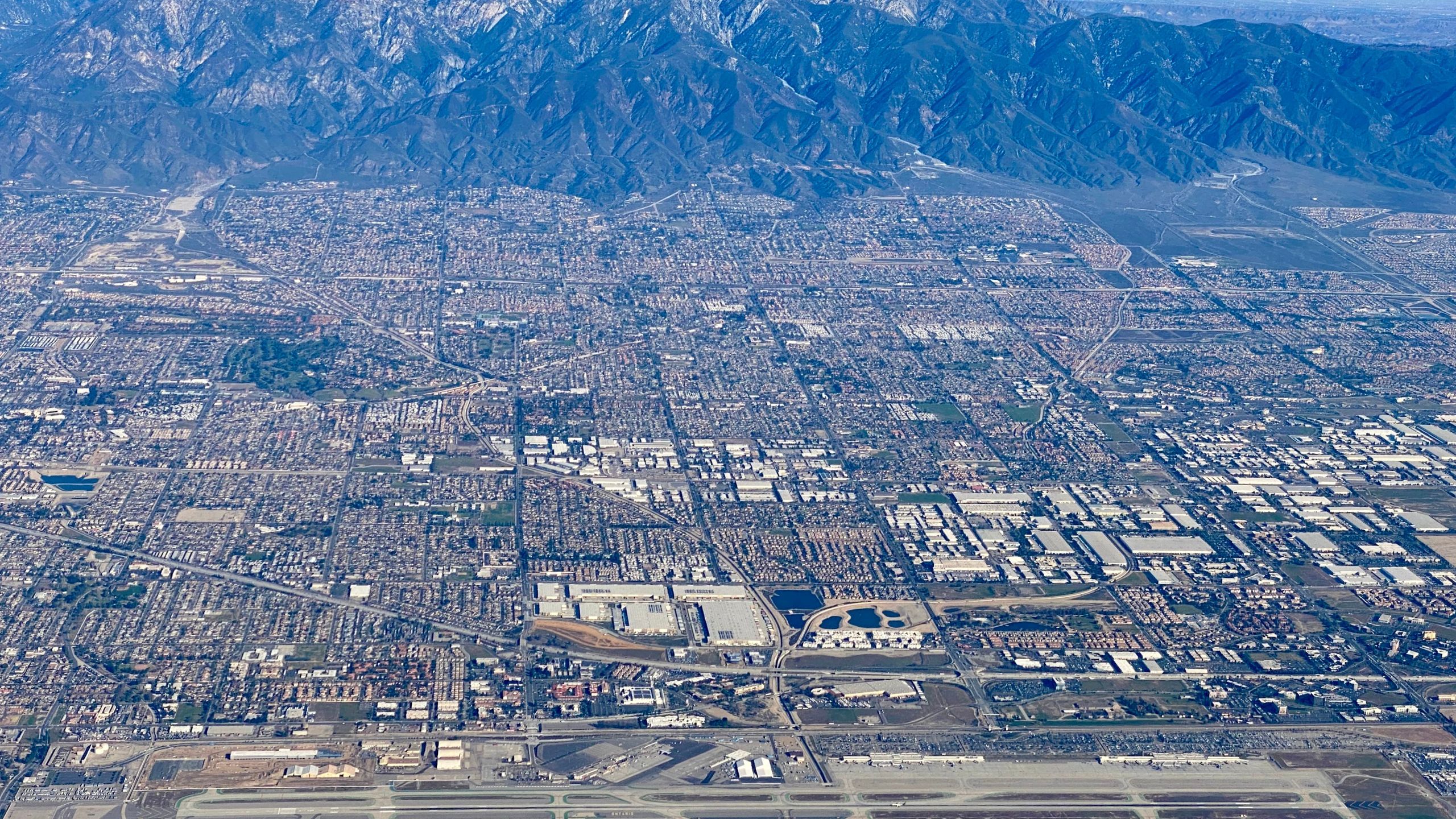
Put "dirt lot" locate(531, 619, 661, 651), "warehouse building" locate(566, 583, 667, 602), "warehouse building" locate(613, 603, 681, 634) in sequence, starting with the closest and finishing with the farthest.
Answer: "dirt lot" locate(531, 619, 661, 651) → "warehouse building" locate(613, 603, 681, 634) → "warehouse building" locate(566, 583, 667, 602)

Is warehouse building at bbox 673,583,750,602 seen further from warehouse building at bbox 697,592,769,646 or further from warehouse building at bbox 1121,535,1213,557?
warehouse building at bbox 1121,535,1213,557

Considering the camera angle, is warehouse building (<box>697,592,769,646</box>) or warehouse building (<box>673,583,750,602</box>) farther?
warehouse building (<box>673,583,750,602</box>)

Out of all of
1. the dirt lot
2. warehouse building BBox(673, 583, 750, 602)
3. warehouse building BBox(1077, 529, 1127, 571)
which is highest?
warehouse building BBox(1077, 529, 1127, 571)

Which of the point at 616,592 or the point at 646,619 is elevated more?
the point at 616,592

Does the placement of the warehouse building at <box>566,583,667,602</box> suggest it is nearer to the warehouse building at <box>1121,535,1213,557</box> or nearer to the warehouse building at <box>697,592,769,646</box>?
the warehouse building at <box>697,592,769,646</box>

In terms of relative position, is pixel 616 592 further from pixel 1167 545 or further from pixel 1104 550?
pixel 1167 545

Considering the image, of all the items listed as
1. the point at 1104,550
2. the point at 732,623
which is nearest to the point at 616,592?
the point at 732,623

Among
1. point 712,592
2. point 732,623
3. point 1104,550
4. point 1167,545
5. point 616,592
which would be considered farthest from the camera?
point 1167,545

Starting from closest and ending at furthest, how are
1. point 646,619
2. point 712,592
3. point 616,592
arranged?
point 646,619, point 616,592, point 712,592

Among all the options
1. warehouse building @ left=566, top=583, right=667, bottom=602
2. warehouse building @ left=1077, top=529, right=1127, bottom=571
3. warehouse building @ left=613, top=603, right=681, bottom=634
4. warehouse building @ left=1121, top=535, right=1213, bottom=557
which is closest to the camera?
warehouse building @ left=613, top=603, right=681, bottom=634

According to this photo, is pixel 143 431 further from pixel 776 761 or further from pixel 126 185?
pixel 126 185

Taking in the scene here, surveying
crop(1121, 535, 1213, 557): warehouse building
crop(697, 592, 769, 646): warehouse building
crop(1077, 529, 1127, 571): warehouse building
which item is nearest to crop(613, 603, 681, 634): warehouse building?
crop(697, 592, 769, 646): warehouse building

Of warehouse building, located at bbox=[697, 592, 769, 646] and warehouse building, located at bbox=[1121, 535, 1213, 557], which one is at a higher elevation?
warehouse building, located at bbox=[1121, 535, 1213, 557]
